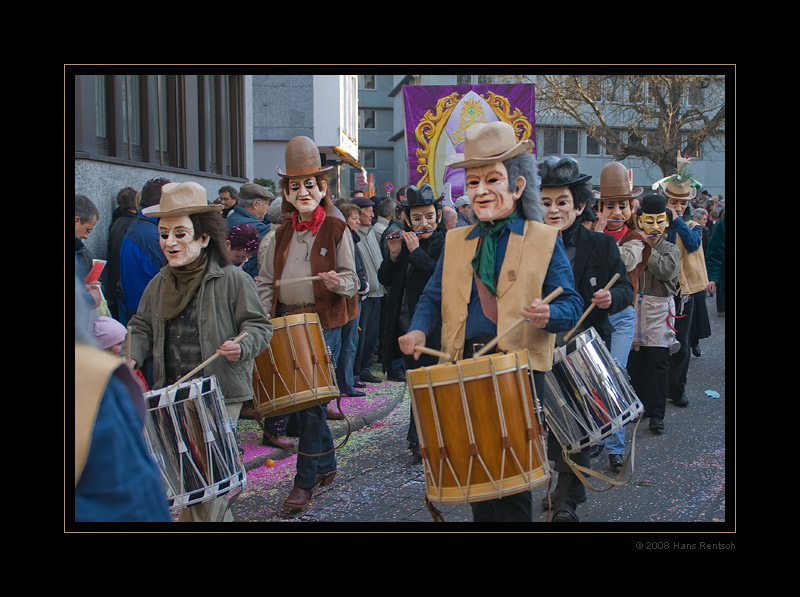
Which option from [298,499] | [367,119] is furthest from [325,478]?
[367,119]

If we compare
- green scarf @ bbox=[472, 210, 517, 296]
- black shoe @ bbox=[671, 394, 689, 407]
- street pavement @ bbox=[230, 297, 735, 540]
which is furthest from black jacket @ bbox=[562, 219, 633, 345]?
black shoe @ bbox=[671, 394, 689, 407]

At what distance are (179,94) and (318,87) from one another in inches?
554

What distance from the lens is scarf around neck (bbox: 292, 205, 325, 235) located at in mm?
5887

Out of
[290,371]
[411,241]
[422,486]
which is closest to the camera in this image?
[290,371]

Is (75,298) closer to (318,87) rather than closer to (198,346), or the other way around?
(198,346)

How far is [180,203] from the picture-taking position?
450 cm

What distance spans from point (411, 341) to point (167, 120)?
718cm

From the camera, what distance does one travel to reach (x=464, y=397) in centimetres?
341

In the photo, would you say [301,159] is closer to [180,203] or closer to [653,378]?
[180,203]

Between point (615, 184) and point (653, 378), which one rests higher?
point (615, 184)

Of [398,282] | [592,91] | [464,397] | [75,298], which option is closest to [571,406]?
[464,397]

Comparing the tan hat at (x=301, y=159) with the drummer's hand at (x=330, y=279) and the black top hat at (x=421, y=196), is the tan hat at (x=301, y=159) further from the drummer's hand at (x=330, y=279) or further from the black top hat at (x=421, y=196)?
the black top hat at (x=421, y=196)

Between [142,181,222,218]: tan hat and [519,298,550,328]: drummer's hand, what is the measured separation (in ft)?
5.99

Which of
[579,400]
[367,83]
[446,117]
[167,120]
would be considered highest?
[367,83]
